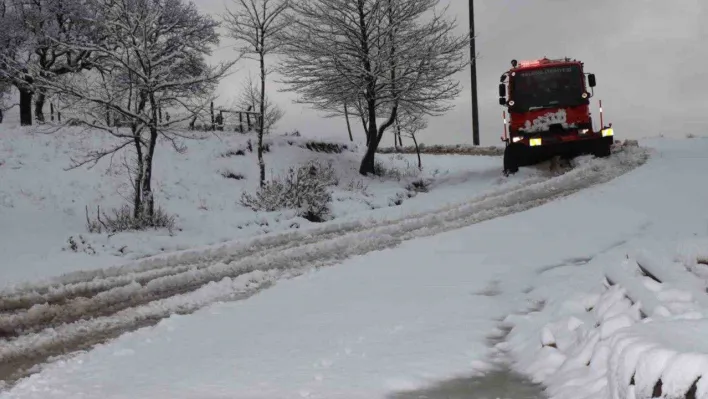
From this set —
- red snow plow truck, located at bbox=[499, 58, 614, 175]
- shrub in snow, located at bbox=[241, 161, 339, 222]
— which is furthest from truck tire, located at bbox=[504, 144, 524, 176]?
shrub in snow, located at bbox=[241, 161, 339, 222]

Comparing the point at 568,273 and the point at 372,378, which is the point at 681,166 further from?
the point at 372,378

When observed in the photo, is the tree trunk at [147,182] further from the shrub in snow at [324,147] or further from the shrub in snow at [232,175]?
the shrub in snow at [324,147]

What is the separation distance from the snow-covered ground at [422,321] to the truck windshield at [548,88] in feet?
24.3

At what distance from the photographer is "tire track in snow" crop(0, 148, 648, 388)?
6121 mm

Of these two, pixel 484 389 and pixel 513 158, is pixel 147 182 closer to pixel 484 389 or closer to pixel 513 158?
pixel 513 158

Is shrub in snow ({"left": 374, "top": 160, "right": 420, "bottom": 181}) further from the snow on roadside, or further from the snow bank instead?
the snow bank

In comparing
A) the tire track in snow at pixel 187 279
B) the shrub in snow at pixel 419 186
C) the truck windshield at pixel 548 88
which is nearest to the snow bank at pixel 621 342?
the tire track in snow at pixel 187 279

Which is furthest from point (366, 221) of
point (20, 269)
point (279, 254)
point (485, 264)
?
point (20, 269)

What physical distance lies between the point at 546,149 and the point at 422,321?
504 inches

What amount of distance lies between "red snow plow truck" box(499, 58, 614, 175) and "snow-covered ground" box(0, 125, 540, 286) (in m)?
→ 1.10

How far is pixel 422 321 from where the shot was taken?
5.82 m

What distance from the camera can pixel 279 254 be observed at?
31.3ft

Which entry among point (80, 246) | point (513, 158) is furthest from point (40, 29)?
point (513, 158)

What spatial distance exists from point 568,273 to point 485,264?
49.3 inches
